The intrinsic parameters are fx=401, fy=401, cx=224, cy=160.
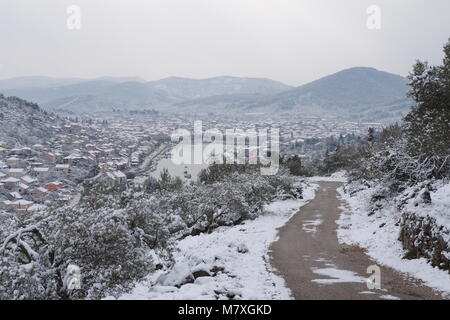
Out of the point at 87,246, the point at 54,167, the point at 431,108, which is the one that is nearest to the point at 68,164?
the point at 54,167

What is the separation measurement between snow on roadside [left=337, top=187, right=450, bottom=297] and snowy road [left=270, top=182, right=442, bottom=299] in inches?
14.6

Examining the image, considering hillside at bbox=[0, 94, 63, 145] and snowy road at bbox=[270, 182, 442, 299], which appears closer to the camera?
snowy road at bbox=[270, 182, 442, 299]

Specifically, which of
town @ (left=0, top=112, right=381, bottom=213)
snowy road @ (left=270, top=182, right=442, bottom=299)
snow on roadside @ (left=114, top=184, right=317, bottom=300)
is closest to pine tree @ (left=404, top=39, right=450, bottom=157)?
snowy road @ (left=270, top=182, right=442, bottom=299)

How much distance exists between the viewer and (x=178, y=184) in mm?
38969

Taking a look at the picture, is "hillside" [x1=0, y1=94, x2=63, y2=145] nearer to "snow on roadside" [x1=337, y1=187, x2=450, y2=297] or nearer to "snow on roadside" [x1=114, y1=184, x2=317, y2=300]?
"snow on roadside" [x1=337, y1=187, x2=450, y2=297]

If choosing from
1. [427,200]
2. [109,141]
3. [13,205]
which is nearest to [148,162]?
[109,141]

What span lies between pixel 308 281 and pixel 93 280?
18.8 feet

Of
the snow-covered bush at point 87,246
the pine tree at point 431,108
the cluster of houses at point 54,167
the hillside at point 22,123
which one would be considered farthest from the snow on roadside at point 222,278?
the hillside at point 22,123

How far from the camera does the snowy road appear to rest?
32.5 feet

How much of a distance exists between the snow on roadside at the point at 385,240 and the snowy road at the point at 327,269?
372mm

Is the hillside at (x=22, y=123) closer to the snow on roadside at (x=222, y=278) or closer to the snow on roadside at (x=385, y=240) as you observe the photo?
the snow on roadside at (x=385, y=240)

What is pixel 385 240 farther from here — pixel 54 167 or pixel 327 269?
pixel 54 167

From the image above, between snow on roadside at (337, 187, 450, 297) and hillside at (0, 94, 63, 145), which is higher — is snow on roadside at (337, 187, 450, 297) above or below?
below

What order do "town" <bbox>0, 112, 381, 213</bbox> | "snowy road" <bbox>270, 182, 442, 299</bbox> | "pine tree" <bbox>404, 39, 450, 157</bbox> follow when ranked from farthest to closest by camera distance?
"town" <bbox>0, 112, 381, 213</bbox>, "pine tree" <bbox>404, 39, 450, 157</bbox>, "snowy road" <bbox>270, 182, 442, 299</bbox>
